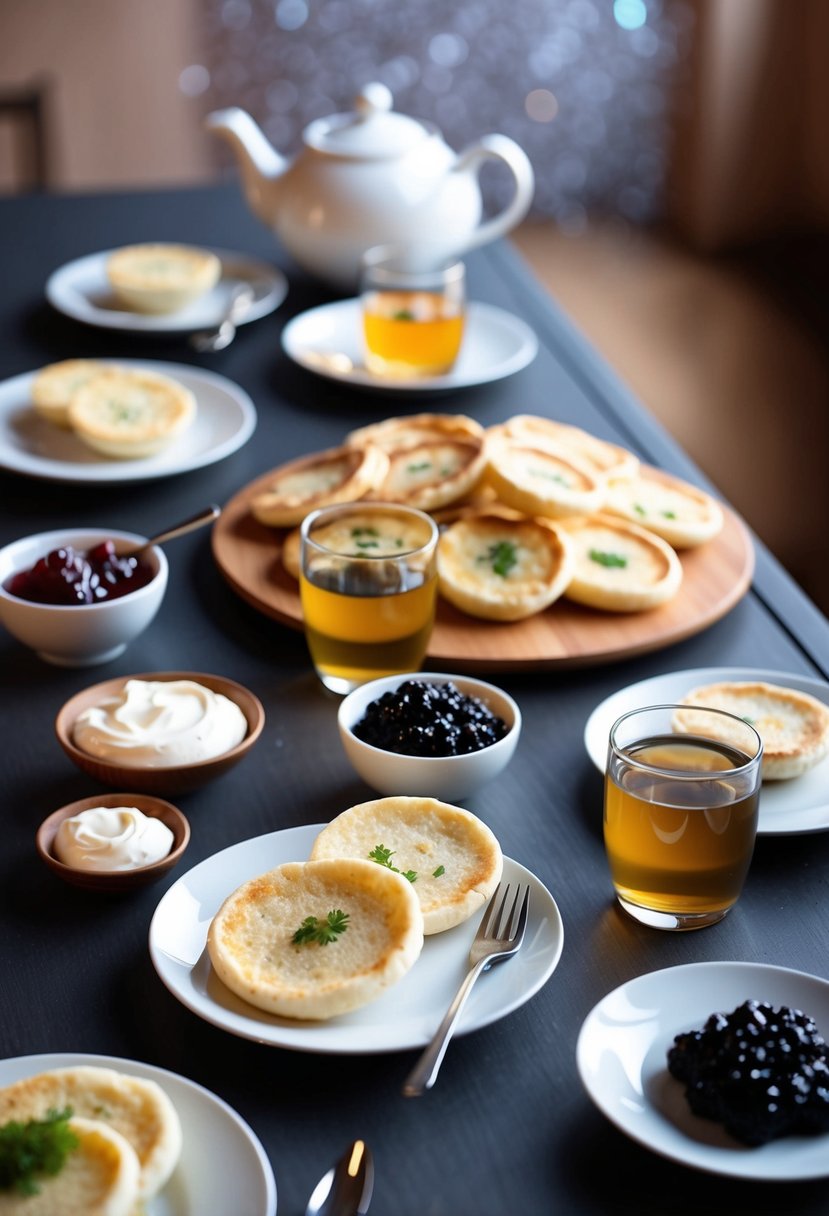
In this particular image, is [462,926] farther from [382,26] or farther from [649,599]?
[382,26]

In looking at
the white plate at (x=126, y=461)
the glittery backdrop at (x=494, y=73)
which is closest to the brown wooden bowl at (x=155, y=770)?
the white plate at (x=126, y=461)

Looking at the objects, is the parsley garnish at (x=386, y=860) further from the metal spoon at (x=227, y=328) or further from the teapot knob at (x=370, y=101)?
the teapot knob at (x=370, y=101)

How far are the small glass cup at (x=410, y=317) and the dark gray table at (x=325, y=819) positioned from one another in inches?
5.9

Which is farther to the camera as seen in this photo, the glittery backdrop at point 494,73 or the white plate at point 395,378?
the glittery backdrop at point 494,73

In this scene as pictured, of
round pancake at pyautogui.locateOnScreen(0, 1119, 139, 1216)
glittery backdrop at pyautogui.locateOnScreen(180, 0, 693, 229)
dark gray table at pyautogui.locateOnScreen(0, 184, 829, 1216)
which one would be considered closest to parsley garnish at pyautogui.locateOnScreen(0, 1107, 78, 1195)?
round pancake at pyautogui.locateOnScreen(0, 1119, 139, 1216)

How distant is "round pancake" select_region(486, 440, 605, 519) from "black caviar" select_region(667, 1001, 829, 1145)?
89 cm

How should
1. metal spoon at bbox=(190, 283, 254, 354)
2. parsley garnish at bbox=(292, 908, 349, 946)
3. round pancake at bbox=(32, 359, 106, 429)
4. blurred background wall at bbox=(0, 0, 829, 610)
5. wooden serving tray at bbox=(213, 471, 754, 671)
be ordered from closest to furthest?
parsley garnish at bbox=(292, 908, 349, 946)
wooden serving tray at bbox=(213, 471, 754, 671)
round pancake at bbox=(32, 359, 106, 429)
metal spoon at bbox=(190, 283, 254, 354)
blurred background wall at bbox=(0, 0, 829, 610)

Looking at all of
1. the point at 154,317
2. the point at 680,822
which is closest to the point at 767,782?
the point at 680,822

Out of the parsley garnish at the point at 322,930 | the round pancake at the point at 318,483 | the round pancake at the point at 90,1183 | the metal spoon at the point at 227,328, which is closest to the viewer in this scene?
the round pancake at the point at 90,1183

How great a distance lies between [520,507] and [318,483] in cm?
32

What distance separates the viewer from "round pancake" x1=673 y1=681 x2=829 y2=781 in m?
1.35

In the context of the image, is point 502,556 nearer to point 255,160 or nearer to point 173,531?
point 173,531

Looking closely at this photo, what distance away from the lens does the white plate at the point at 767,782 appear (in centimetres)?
131

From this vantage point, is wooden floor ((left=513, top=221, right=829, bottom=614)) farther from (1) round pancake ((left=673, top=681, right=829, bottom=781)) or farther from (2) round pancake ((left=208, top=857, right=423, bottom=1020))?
(2) round pancake ((left=208, top=857, right=423, bottom=1020))
